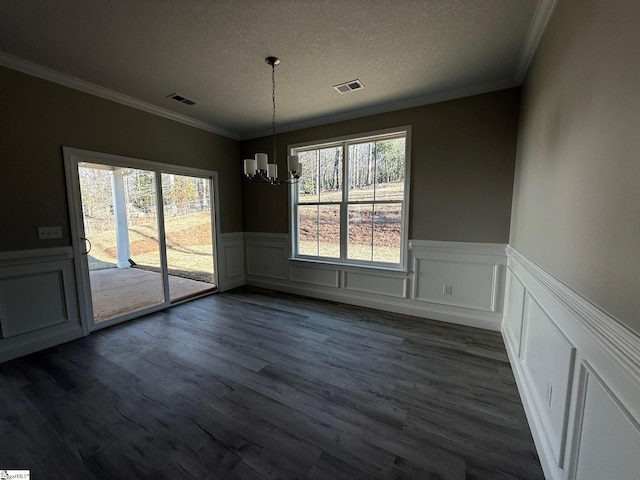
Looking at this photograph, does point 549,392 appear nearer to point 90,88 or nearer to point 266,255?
point 266,255

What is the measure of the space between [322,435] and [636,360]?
153cm

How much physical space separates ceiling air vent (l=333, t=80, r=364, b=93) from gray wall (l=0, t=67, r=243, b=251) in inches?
99.7

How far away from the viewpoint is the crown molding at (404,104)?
9.10ft

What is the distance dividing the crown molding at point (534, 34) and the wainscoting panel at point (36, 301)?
15.2 ft

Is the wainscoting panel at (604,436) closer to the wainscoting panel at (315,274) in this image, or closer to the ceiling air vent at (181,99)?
the wainscoting panel at (315,274)

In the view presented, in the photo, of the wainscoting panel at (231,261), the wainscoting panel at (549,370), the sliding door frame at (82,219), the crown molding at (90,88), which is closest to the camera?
the wainscoting panel at (549,370)

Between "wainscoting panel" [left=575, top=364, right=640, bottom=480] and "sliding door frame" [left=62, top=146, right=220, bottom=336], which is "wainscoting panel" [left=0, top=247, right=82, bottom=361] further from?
"wainscoting panel" [left=575, top=364, right=640, bottom=480]

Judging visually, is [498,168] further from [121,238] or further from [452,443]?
[121,238]

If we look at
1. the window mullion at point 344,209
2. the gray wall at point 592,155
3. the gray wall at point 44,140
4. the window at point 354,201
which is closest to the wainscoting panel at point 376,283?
the window at point 354,201

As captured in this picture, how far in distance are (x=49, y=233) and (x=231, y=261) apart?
239 cm

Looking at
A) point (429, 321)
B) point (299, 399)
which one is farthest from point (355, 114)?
point (299, 399)

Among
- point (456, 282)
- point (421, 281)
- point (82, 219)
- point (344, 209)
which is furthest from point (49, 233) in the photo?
point (456, 282)

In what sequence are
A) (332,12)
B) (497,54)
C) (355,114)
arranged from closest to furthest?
(332,12)
(497,54)
(355,114)

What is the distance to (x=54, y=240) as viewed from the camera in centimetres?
269
